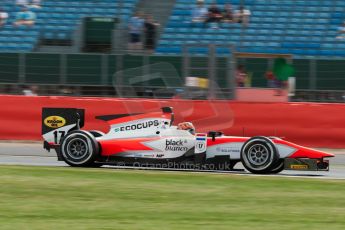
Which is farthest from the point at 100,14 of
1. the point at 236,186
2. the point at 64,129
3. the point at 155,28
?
the point at 236,186

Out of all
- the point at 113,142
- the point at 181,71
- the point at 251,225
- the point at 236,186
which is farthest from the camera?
the point at 181,71

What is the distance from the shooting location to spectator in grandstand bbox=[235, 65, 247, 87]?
56.2ft

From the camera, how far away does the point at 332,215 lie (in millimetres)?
7371

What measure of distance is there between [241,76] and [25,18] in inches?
280

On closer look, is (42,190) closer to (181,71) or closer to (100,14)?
(181,71)

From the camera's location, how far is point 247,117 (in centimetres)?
1688

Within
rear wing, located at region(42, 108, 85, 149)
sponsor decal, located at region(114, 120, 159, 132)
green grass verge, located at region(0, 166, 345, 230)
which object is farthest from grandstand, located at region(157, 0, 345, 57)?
green grass verge, located at region(0, 166, 345, 230)

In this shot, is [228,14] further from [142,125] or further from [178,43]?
[142,125]

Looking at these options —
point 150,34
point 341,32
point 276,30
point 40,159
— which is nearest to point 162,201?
point 40,159

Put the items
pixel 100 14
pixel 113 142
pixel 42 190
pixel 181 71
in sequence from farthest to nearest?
pixel 100 14, pixel 181 71, pixel 113 142, pixel 42 190

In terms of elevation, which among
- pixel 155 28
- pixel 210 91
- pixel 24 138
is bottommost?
pixel 24 138

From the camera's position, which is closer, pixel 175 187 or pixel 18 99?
pixel 175 187

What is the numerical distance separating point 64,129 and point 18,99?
5.62m

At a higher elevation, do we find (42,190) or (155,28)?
(155,28)
